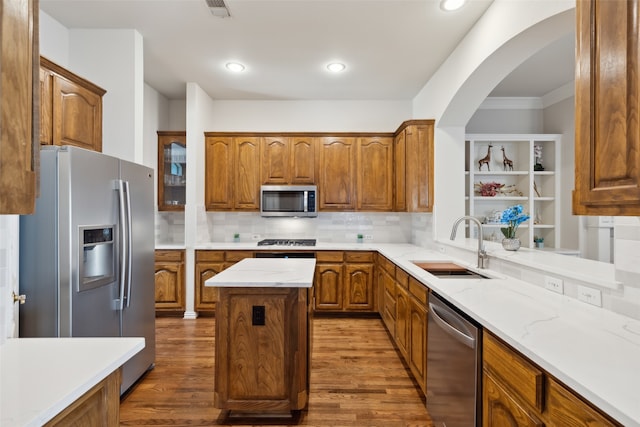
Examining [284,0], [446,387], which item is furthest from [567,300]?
[284,0]

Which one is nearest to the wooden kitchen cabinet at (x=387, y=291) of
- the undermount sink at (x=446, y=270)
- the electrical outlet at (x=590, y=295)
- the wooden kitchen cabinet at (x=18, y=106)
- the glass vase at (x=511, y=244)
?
the undermount sink at (x=446, y=270)

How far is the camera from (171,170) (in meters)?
4.42

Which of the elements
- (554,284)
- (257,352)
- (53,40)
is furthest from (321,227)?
(53,40)

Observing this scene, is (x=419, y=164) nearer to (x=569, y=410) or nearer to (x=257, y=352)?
(x=257, y=352)

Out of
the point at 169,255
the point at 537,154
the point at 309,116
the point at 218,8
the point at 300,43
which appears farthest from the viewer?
the point at 309,116

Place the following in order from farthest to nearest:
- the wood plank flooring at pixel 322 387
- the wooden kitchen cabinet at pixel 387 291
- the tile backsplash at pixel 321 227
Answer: the tile backsplash at pixel 321 227 < the wooden kitchen cabinet at pixel 387 291 < the wood plank flooring at pixel 322 387

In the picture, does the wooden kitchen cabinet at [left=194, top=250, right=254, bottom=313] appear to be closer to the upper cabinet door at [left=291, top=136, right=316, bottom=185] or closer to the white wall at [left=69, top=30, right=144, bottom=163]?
the upper cabinet door at [left=291, top=136, right=316, bottom=185]

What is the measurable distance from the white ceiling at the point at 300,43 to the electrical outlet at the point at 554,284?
1991 millimetres

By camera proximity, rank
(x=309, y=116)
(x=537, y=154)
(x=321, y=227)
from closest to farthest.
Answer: (x=537, y=154) → (x=309, y=116) → (x=321, y=227)

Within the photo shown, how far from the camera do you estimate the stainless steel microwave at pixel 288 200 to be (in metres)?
4.32

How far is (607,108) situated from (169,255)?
13.7 feet

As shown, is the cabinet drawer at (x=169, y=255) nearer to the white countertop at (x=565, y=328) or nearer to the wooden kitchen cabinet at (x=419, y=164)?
the wooden kitchen cabinet at (x=419, y=164)

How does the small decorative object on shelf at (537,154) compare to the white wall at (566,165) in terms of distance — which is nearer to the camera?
the white wall at (566,165)

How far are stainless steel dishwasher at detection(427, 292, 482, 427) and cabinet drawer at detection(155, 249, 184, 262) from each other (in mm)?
3115
